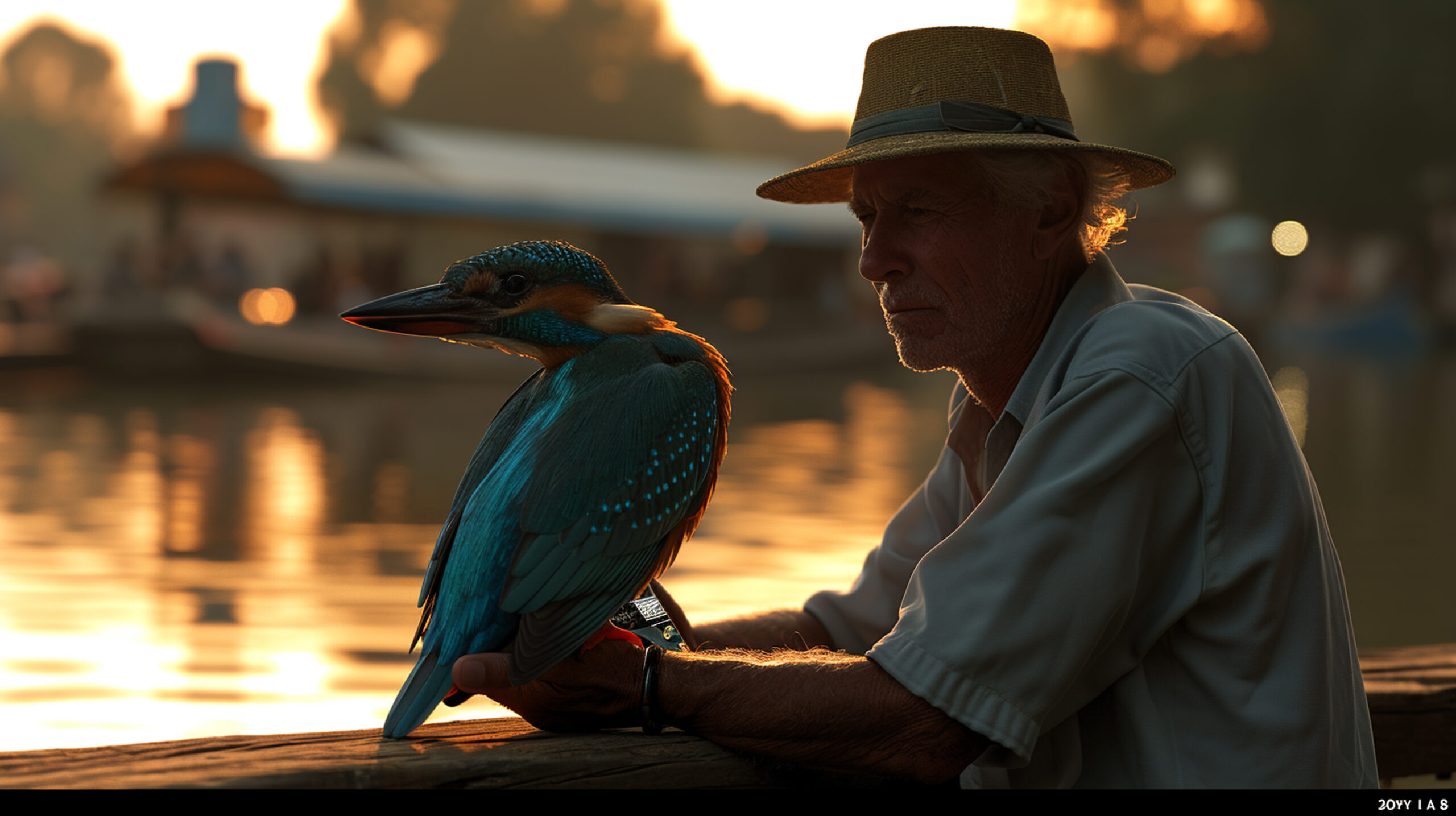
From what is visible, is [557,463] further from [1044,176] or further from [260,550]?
[260,550]

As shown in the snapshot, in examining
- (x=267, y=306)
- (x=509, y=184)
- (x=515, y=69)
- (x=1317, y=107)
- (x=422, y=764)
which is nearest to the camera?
(x=422, y=764)

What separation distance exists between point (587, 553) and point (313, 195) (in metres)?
16.8

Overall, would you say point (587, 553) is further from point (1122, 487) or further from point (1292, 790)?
point (1292, 790)

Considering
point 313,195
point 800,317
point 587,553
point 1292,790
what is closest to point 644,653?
point 587,553

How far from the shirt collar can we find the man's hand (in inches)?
22.8

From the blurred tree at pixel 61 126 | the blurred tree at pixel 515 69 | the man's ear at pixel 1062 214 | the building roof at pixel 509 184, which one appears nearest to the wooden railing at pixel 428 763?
the man's ear at pixel 1062 214

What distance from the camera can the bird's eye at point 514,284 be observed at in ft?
5.00

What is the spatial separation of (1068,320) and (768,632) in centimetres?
71

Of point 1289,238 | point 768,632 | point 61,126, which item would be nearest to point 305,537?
point 768,632

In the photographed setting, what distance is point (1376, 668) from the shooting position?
7.79 ft

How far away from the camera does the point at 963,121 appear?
1.67 meters

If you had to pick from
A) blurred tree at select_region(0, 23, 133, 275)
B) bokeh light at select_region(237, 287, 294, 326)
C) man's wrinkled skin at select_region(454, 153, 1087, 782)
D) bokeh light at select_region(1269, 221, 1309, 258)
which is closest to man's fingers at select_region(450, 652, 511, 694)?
man's wrinkled skin at select_region(454, 153, 1087, 782)

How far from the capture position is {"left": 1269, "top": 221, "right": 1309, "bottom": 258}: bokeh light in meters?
35.1

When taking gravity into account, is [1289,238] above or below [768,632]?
above
